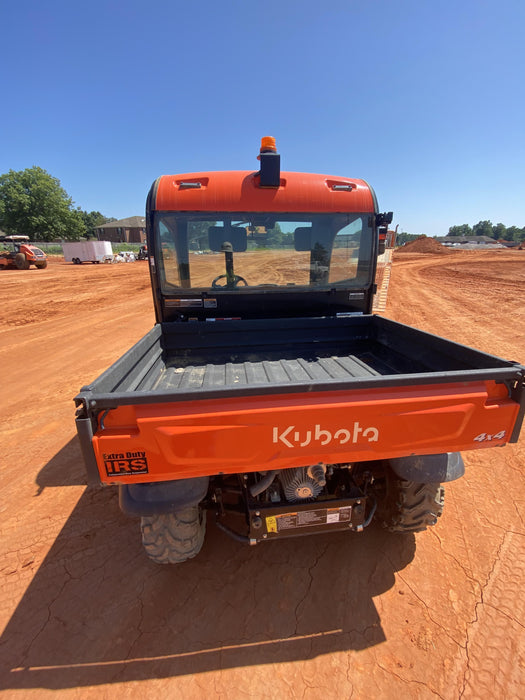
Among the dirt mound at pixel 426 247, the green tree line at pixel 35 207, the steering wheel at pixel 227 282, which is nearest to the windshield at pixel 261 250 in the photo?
the steering wheel at pixel 227 282

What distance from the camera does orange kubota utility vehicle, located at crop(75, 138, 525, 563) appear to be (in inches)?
66.0

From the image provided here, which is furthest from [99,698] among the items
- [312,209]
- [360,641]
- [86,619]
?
[312,209]

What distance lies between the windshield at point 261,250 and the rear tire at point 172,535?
2324 millimetres

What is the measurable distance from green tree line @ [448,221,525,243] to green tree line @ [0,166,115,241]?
397 ft

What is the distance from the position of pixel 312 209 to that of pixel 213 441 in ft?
8.91

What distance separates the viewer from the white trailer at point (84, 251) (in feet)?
105

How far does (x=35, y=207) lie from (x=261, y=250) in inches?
2388

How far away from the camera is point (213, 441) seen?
168cm

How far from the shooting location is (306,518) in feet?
7.25

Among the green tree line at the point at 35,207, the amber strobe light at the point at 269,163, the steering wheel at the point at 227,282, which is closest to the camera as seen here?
the amber strobe light at the point at 269,163

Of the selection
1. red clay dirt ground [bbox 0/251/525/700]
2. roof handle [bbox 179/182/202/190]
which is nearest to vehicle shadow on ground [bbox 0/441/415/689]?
red clay dirt ground [bbox 0/251/525/700]

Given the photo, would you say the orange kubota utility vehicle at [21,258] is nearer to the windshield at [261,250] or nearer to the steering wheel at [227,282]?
the windshield at [261,250]

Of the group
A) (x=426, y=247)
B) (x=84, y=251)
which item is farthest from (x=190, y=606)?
(x=426, y=247)

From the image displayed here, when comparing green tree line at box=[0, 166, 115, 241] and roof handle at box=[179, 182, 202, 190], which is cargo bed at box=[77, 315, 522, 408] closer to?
roof handle at box=[179, 182, 202, 190]
